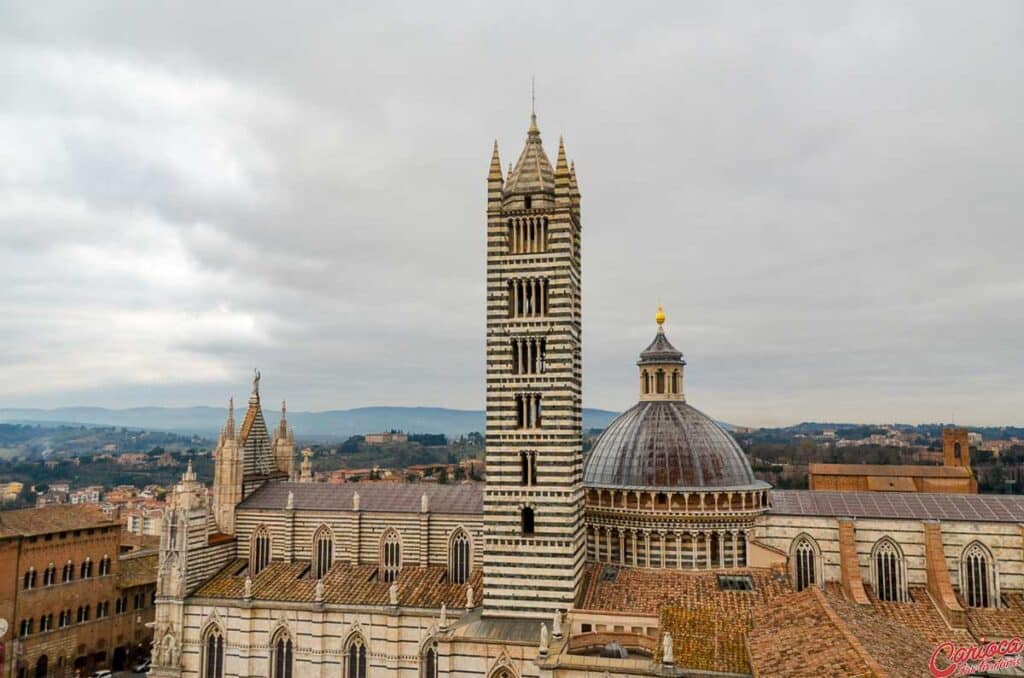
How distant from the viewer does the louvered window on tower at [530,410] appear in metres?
32.5

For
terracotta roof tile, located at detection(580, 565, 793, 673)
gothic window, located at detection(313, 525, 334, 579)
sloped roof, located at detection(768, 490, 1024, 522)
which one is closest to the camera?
terracotta roof tile, located at detection(580, 565, 793, 673)

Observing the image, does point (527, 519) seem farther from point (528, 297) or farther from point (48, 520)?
point (48, 520)

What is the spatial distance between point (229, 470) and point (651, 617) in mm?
26310

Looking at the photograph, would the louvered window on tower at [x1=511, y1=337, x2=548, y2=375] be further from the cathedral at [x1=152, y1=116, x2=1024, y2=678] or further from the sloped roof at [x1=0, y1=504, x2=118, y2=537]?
the sloped roof at [x1=0, y1=504, x2=118, y2=537]

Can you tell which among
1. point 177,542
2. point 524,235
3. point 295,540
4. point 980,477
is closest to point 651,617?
point 524,235

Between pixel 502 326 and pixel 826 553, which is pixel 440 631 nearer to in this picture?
pixel 502 326

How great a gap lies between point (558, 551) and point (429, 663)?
940cm

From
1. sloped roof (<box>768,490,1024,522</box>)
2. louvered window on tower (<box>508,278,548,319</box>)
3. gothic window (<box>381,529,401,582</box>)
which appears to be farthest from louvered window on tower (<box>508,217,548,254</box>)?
gothic window (<box>381,529,401,582</box>)

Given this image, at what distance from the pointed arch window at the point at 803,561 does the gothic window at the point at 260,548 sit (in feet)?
93.1

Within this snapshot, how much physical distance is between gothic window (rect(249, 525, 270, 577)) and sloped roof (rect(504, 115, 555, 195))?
79.6 feet

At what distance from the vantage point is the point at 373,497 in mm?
41312

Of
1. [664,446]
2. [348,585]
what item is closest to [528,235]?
[664,446]

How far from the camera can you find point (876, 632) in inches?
916

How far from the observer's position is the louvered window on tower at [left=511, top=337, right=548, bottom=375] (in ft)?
107
